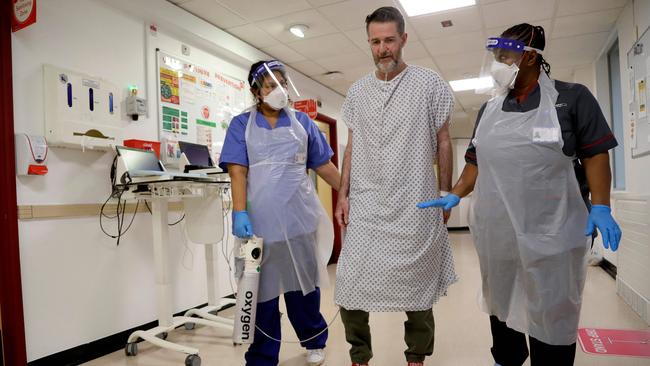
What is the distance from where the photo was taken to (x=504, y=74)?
1.42 meters

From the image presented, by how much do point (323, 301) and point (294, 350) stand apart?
109 cm

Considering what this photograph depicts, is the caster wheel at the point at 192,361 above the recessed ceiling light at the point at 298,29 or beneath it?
beneath

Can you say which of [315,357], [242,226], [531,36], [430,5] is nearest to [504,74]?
[531,36]

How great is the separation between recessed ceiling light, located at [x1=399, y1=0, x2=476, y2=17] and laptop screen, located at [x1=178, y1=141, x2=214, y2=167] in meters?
1.87

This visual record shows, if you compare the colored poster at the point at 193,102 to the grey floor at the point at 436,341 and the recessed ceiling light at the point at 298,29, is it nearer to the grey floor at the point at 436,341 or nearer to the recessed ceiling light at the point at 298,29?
the recessed ceiling light at the point at 298,29

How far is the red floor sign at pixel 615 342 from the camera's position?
213cm

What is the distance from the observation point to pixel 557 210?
1.31 metres

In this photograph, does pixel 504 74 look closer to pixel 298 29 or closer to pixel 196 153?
pixel 196 153

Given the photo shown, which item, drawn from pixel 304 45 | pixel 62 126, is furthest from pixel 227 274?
pixel 304 45

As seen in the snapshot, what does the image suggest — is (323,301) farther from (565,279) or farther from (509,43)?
(509,43)

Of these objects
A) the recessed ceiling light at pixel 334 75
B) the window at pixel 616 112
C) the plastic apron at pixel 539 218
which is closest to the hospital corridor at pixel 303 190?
the plastic apron at pixel 539 218

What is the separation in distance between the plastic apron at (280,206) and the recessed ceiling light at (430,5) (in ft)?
6.30

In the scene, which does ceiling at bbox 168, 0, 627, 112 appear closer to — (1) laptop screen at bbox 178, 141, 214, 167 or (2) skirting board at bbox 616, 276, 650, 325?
(1) laptop screen at bbox 178, 141, 214, 167

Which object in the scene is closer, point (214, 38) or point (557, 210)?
point (557, 210)
